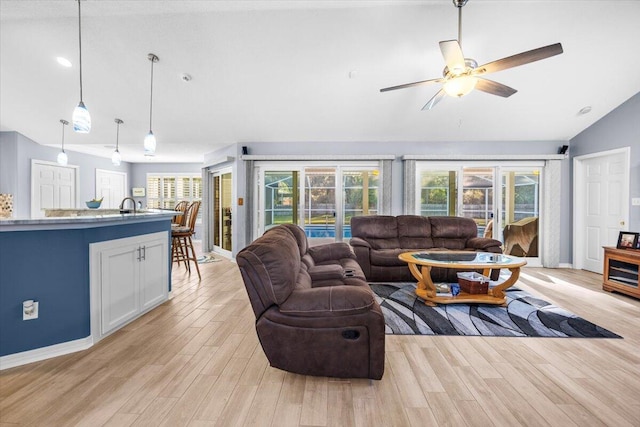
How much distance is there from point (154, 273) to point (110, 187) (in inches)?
246

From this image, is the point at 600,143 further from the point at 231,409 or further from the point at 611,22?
the point at 231,409

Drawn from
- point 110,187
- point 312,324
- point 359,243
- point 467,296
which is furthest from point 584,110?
point 110,187

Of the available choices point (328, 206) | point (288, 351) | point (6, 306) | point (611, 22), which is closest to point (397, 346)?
point (288, 351)

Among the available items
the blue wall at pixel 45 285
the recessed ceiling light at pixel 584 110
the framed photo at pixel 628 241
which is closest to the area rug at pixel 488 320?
the framed photo at pixel 628 241

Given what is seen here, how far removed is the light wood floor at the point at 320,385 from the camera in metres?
1.59

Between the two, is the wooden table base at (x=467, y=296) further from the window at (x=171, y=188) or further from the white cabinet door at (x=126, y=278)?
the window at (x=171, y=188)

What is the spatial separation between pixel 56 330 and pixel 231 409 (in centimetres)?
162

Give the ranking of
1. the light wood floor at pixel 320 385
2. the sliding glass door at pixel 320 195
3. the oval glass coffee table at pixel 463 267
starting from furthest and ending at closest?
the sliding glass door at pixel 320 195 < the oval glass coffee table at pixel 463 267 < the light wood floor at pixel 320 385

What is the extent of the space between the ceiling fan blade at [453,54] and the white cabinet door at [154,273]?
332cm

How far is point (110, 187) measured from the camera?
788 centimetres

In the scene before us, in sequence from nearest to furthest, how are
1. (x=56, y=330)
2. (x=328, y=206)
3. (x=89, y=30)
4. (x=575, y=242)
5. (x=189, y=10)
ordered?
(x=56, y=330), (x=189, y=10), (x=89, y=30), (x=575, y=242), (x=328, y=206)

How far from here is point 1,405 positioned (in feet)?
5.48

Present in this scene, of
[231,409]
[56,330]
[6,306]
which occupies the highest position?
[6,306]

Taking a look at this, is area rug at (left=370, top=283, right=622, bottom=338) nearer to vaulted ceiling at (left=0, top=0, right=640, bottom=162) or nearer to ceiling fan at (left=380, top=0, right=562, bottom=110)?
ceiling fan at (left=380, top=0, right=562, bottom=110)
